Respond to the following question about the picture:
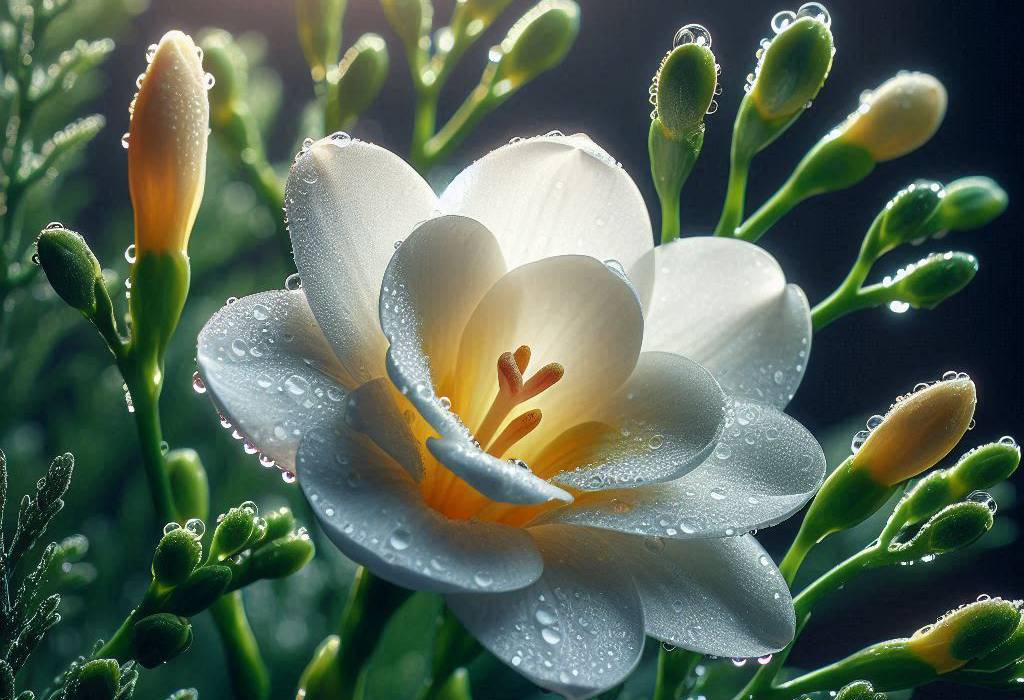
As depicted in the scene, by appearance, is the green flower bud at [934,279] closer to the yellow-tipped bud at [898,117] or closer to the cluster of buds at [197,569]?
the yellow-tipped bud at [898,117]

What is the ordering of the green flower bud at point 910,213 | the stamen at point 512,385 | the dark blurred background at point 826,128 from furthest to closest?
1. the dark blurred background at point 826,128
2. the green flower bud at point 910,213
3. the stamen at point 512,385

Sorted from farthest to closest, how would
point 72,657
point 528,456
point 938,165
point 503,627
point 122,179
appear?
point 938,165 < point 122,179 < point 72,657 < point 528,456 < point 503,627

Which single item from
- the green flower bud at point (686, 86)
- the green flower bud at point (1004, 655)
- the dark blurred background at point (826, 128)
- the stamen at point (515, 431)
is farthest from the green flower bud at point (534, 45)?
the dark blurred background at point (826, 128)

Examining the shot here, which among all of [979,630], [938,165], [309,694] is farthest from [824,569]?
[938,165]

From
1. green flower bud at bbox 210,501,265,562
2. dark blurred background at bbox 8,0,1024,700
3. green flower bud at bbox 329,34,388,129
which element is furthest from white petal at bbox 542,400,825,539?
dark blurred background at bbox 8,0,1024,700

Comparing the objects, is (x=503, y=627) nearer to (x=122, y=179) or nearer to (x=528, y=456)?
(x=528, y=456)

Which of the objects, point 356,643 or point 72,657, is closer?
point 356,643
